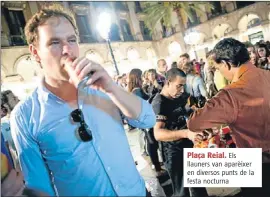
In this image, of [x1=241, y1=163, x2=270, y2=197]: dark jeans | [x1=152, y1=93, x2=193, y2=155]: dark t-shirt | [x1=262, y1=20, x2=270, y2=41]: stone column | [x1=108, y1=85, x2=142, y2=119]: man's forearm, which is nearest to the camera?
[x1=108, y1=85, x2=142, y2=119]: man's forearm

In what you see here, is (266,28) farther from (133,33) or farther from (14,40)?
(14,40)

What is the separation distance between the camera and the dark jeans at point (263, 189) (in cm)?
175

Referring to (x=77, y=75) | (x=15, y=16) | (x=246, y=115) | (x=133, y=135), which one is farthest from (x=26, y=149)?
(x=15, y=16)

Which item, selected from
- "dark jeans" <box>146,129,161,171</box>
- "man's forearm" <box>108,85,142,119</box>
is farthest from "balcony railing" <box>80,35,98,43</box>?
"man's forearm" <box>108,85,142,119</box>

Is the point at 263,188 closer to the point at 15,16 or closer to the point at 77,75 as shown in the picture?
the point at 77,75

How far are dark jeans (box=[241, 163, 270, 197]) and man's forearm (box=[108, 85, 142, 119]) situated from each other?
1045 mm

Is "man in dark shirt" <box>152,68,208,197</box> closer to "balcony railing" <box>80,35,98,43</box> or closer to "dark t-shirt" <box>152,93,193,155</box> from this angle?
"dark t-shirt" <box>152,93,193,155</box>

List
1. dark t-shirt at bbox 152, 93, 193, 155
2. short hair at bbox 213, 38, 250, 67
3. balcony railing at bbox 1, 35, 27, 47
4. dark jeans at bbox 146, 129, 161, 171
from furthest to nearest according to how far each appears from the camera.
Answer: balcony railing at bbox 1, 35, 27, 47 → dark jeans at bbox 146, 129, 161, 171 → dark t-shirt at bbox 152, 93, 193, 155 → short hair at bbox 213, 38, 250, 67

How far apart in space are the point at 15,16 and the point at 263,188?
16858 mm

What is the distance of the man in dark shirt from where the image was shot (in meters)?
2.66

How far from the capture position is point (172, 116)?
2.68m

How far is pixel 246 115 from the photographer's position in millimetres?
1719

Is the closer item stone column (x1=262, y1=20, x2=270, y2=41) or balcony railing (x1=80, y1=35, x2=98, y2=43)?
stone column (x1=262, y1=20, x2=270, y2=41)

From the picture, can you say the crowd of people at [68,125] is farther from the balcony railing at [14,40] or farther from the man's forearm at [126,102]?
the balcony railing at [14,40]
